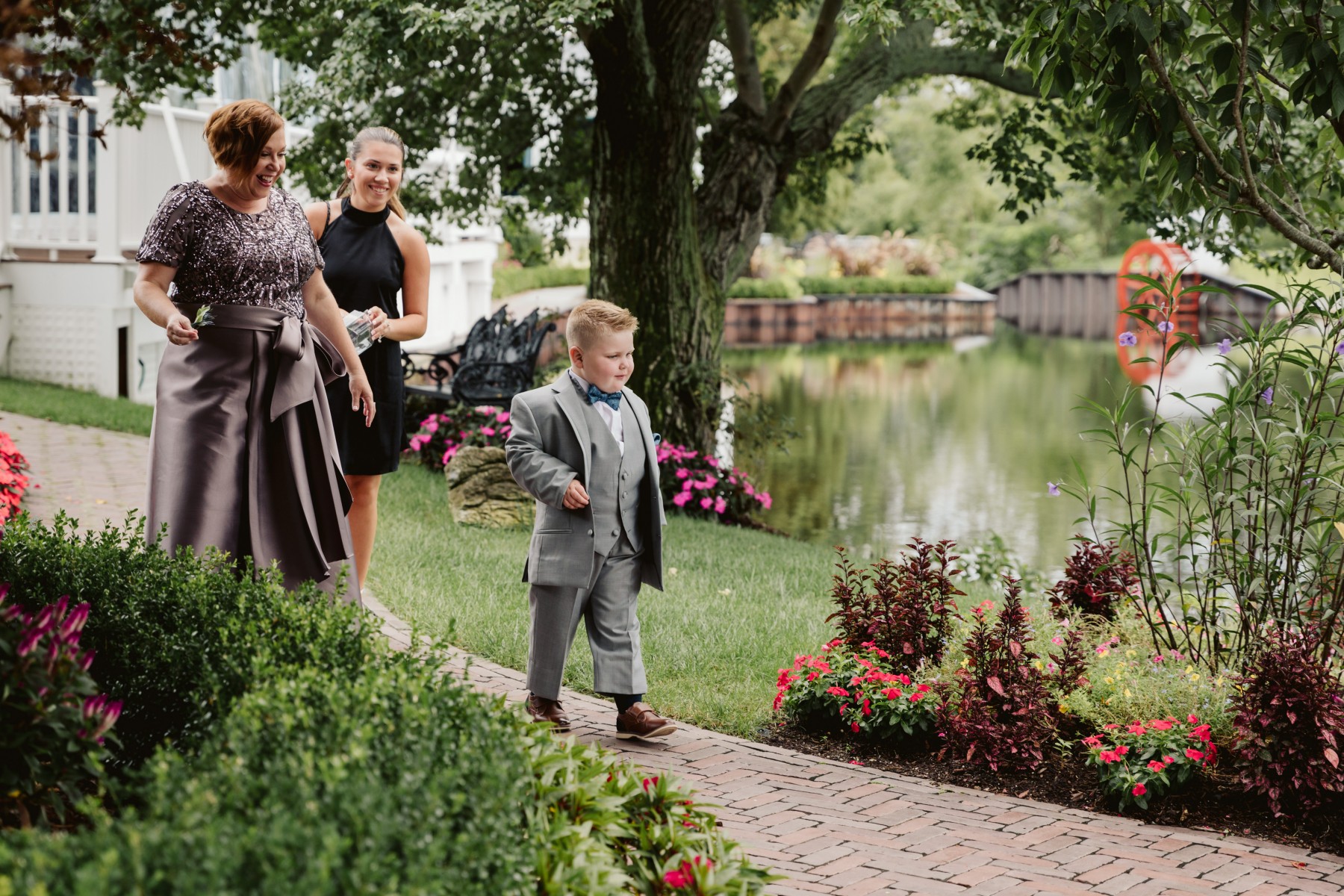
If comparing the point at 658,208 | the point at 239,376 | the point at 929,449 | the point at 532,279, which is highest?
the point at 532,279

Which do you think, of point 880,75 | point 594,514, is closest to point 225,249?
point 594,514

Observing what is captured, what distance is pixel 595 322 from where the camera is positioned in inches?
178

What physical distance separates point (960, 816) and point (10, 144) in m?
12.4

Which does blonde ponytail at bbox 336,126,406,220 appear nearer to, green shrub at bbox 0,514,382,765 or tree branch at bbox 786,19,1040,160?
green shrub at bbox 0,514,382,765

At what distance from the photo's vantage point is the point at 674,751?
15.4 ft

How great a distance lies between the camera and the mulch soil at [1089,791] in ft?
13.6

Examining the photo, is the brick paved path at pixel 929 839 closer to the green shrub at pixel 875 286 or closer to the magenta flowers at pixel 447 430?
the magenta flowers at pixel 447 430

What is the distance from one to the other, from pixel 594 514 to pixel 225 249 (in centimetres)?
144

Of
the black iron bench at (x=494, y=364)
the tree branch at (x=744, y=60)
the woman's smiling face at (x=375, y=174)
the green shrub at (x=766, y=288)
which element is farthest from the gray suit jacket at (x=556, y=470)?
the green shrub at (x=766, y=288)

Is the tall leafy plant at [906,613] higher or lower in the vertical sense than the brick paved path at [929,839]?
higher

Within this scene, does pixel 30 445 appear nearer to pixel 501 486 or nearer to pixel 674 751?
pixel 501 486

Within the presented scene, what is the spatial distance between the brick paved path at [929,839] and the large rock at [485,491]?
416 centimetres

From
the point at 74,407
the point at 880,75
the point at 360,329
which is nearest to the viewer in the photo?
the point at 360,329

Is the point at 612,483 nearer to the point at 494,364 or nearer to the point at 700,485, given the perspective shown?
the point at 700,485
